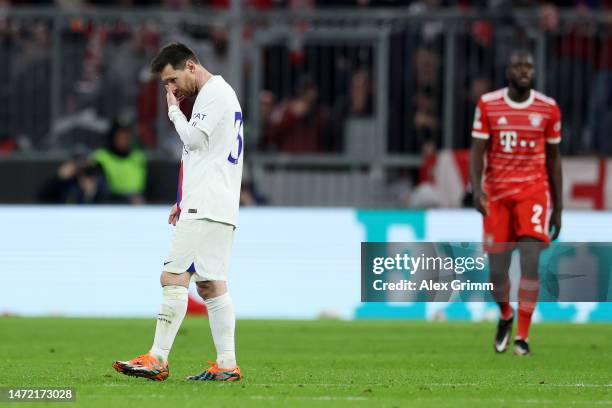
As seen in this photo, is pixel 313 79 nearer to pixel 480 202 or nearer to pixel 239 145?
pixel 480 202

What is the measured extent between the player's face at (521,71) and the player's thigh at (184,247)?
13.4ft

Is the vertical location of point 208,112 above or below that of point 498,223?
above

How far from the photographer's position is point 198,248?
9297 mm

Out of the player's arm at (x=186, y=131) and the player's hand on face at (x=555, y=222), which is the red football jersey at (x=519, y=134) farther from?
the player's arm at (x=186, y=131)

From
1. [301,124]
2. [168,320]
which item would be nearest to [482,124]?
[168,320]

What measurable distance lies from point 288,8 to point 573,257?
10335 mm

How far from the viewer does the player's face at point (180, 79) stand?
9.37m

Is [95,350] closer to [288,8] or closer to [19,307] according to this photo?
[19,307]

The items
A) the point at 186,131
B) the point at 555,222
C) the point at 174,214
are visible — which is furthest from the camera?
the point at 555,222

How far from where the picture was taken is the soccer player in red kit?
12.4 m

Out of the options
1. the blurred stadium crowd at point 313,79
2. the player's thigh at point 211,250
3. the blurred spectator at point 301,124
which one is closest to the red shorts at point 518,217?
the player's thigh at point 211,250

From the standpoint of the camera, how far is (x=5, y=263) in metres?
16.4

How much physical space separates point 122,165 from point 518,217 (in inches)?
319

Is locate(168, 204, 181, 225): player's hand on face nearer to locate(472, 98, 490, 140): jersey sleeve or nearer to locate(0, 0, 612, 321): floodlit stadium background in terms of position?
locate(472, 98, 490, 140): jersey sleeve
